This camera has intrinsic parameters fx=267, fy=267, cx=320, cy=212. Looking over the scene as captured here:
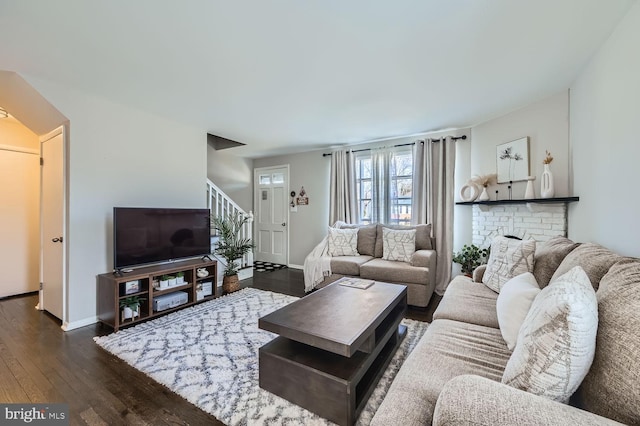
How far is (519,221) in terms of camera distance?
3143 millimetres

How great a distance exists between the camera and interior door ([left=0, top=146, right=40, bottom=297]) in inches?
139

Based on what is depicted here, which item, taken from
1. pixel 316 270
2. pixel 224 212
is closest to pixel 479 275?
pixel 316 270

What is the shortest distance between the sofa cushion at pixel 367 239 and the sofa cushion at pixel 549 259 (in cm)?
→ 221

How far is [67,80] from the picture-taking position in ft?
8.04

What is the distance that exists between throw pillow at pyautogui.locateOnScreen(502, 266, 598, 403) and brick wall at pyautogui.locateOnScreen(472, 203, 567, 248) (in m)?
2.41

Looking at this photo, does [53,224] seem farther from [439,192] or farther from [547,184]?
[547,184]

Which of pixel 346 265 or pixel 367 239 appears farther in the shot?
pixel 367 239

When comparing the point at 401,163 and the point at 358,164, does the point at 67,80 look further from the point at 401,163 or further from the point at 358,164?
the point at 401,163

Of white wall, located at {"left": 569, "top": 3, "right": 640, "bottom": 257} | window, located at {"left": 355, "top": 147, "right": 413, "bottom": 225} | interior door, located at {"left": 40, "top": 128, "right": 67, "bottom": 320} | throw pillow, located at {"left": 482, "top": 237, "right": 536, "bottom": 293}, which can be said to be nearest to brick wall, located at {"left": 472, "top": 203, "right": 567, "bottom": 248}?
white wall, located at {"left": 569, "top": 3, "right": 640, "bottom": 257}

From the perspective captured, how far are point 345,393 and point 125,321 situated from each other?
8.13 feet

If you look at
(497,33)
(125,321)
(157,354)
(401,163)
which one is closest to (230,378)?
(157,354)

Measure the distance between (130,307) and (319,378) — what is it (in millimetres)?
2280

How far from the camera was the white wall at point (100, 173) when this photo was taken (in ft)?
8.79

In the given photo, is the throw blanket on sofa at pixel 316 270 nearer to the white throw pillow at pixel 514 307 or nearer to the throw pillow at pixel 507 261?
the throw pillow at pixel 507 261
